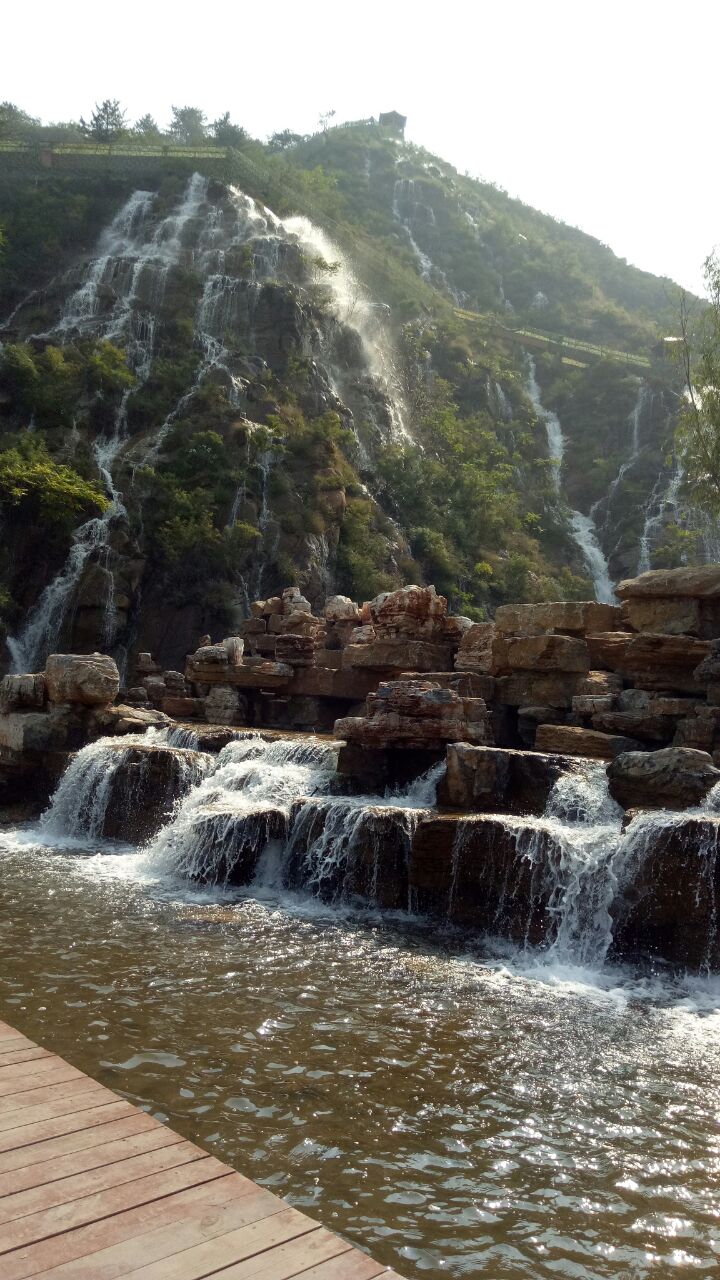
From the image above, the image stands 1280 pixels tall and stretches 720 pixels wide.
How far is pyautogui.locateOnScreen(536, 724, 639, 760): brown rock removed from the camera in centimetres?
1085

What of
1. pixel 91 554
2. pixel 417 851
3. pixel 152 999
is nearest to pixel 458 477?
pixel 91 554

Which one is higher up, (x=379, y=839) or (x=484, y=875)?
(x=379, y=839)

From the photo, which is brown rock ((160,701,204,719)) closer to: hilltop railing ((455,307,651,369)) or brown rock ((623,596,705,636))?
brown rock ((623,596,705,636))

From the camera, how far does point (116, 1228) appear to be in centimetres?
301

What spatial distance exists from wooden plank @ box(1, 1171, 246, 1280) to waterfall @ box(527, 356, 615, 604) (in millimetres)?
29555

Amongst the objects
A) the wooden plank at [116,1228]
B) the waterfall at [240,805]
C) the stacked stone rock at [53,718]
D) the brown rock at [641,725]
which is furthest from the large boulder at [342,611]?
the wooden plank at [116,1228]

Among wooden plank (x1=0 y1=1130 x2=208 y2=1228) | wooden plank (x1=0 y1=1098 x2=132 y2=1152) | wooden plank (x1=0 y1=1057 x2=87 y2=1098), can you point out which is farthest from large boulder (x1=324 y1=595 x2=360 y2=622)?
wooden plank (x1=0 y1=1130 x2=208 y2=1228)

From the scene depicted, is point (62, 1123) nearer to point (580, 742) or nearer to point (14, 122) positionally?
point (580, 742)

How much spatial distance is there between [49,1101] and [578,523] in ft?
128

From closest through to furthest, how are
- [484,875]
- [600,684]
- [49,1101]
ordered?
[49,1101], [484,875], [600,684]

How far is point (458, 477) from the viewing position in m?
35.1

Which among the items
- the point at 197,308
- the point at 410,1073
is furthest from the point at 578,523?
the point at 410,1073

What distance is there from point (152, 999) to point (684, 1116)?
331 cm

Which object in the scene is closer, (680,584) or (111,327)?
(680,584)
